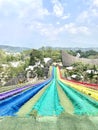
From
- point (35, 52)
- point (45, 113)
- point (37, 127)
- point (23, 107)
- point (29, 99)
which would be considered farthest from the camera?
point (35, 52)

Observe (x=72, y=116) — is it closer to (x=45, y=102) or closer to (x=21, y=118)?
(x=21, y=118)

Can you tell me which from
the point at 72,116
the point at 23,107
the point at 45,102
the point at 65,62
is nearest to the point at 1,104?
the point at 23,107

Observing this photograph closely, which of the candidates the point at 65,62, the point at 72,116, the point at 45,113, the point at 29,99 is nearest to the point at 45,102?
the point at 29,99

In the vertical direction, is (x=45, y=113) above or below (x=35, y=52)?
below

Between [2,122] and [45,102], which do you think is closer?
[2,122]

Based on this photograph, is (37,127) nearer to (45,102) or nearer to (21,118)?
(21,118)

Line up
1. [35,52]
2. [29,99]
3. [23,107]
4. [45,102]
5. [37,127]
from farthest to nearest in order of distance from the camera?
[35,52] → [29,99] → [45,102] → [23,107] → [37,127]

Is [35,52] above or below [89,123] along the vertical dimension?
above

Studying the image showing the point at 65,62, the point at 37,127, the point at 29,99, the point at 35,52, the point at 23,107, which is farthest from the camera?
the point at 35,52

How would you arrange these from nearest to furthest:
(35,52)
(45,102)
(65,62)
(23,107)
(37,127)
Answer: (37,127), (23,107), (45,102), (65,62), (35,52)

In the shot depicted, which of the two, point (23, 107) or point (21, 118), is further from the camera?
point (23, 107)
